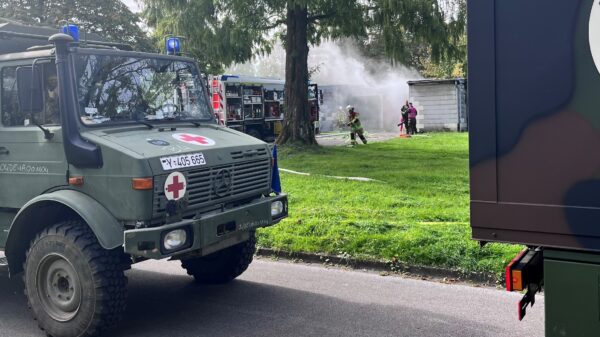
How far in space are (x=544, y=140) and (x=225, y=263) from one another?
13.2ft

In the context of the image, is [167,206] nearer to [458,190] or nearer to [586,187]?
[586,187]

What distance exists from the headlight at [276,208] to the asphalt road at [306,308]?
0.85 metres

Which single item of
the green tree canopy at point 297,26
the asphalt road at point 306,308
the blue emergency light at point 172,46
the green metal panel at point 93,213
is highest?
the green tree canopy at point 297,26

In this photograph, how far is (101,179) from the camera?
4926 millimetres

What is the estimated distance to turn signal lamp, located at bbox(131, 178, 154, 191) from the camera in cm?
471

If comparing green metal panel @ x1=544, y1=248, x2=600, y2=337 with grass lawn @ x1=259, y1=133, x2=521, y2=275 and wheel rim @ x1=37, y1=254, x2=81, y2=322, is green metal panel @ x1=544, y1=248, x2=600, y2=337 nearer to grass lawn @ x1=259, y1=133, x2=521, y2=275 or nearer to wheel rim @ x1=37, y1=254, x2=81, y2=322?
grass lawn @ x1=259, y1=133, x2=521, y2=275

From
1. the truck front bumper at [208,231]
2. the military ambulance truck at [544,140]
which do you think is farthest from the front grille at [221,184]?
the military ambulance truck at [544,140]

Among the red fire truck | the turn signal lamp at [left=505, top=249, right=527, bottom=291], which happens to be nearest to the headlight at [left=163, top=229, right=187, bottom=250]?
the turn signal lamp at [left=505, top=249, right=527, bottom=291]

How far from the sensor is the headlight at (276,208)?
582 cm

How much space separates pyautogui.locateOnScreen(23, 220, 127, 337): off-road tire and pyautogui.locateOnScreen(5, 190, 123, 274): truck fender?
0.60 ft

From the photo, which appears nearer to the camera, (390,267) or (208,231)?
(208,231)

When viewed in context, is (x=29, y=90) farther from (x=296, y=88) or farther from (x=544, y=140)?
(x=296, y=88)

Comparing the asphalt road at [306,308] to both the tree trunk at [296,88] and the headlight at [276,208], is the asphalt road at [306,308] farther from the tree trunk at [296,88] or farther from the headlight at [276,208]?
the tree trunk at [296,88]

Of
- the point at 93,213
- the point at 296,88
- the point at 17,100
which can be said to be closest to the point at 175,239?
the point at 93,213
